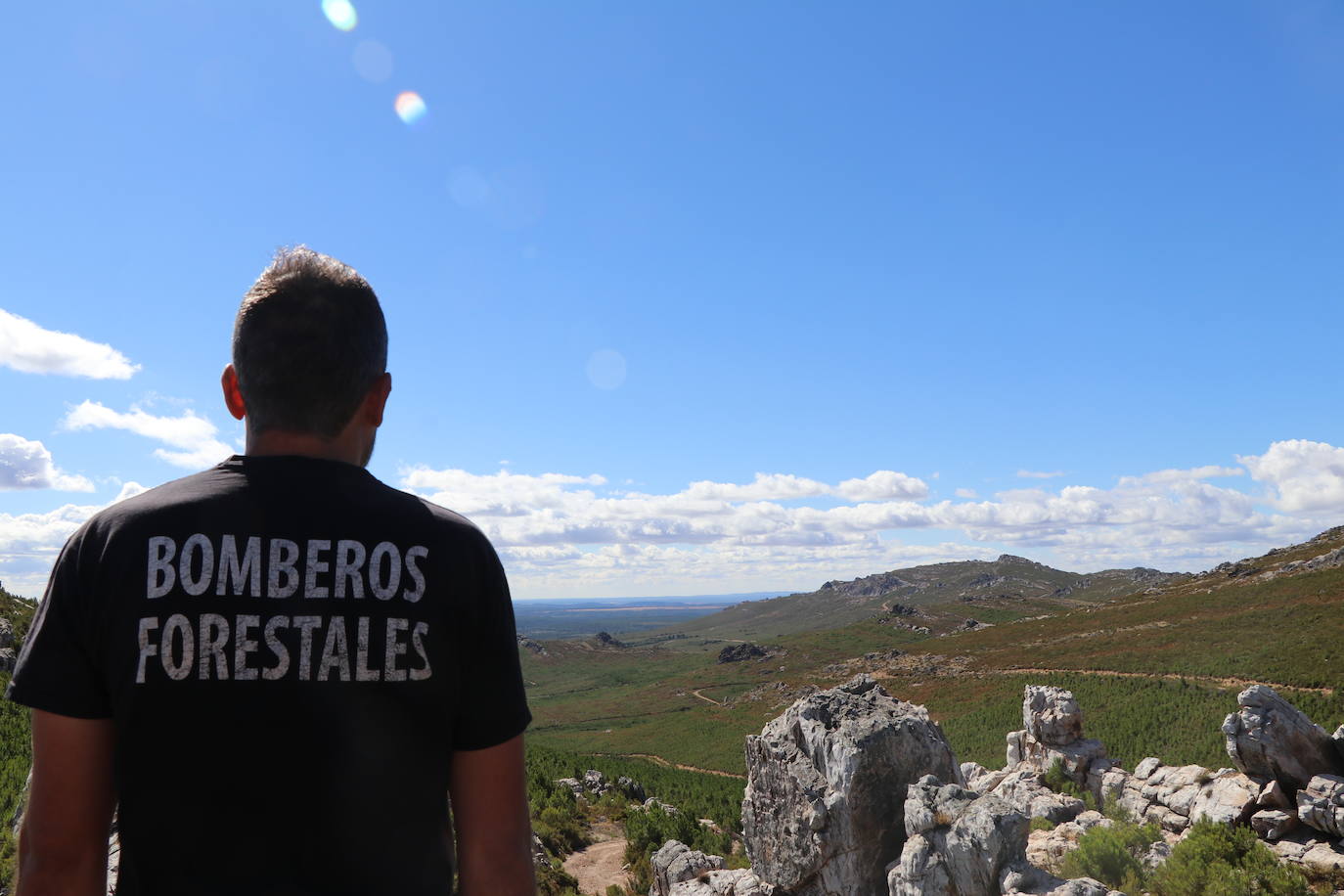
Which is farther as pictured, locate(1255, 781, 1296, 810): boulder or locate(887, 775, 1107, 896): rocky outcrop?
locate(1255, 781, 1296, 810): boulder

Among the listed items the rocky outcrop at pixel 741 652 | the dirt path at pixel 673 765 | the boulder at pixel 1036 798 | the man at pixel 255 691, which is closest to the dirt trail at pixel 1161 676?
the boulder at pixel 1036 798

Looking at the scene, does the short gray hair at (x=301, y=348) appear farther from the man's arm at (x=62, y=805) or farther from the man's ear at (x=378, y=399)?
the man's arm at (x=62, y=805)

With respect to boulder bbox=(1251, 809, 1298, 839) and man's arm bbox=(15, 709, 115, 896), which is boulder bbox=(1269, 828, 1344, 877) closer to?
boulder bbox=(1251, 809, 1298, 839)

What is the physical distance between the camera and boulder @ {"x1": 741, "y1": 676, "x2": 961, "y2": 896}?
48.6 feet

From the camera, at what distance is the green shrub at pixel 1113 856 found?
48.5 ft

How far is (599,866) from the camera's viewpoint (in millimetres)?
25469

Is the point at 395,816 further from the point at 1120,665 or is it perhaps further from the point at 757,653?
the point at 757,653

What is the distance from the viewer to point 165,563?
2.06 m

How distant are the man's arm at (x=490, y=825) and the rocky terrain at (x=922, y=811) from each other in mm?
12722

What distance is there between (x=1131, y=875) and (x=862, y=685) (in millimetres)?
6408

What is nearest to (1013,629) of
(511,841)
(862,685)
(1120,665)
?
(1120,665)

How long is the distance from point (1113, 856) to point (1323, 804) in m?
4.93

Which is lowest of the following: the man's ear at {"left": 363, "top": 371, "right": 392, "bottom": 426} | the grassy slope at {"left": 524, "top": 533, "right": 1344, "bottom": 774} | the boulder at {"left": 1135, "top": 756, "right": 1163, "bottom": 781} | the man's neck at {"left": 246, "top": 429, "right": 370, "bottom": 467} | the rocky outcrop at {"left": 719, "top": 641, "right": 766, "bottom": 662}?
the rocky outcrop at {"left": 719, "top": 641, "right": 766, "bottom": 662}

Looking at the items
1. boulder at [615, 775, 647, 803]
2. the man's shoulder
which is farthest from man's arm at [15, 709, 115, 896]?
boulder at [615, 775, 647, 803]
